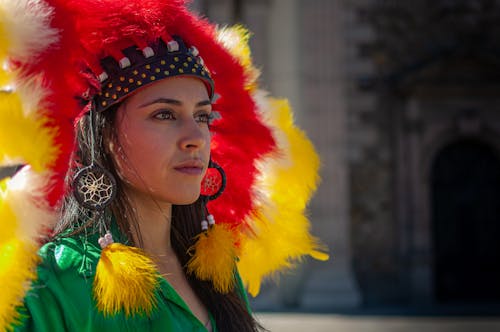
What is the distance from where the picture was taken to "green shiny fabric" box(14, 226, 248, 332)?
5.87 ft

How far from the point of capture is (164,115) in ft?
6.79

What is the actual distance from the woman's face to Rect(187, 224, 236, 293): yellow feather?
0.26 metres

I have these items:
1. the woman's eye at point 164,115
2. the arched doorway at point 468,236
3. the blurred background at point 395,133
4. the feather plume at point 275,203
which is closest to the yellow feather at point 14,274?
the woman's eye at point 164,115

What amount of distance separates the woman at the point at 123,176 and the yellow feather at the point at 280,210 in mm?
295

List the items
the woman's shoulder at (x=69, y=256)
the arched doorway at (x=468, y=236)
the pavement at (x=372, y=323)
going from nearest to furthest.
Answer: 1. the woman's shoulder at (x=69, y=256)
2. the pavement at (x=372, y=323)
3. the arched doorway at (x=468, y=236)

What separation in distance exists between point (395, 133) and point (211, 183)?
435 inches

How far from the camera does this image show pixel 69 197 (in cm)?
205

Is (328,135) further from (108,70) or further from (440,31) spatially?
(108,70)

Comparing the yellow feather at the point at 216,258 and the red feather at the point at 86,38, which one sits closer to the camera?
the red feather at the point at 86,38

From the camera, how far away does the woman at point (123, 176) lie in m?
1.86

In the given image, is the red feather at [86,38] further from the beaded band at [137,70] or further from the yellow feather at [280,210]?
the yellow feather at [280,210]

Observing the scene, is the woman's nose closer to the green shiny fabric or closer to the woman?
the woman

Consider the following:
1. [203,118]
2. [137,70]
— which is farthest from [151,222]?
[137,70]

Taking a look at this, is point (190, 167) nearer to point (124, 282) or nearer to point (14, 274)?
point (124, 282)
